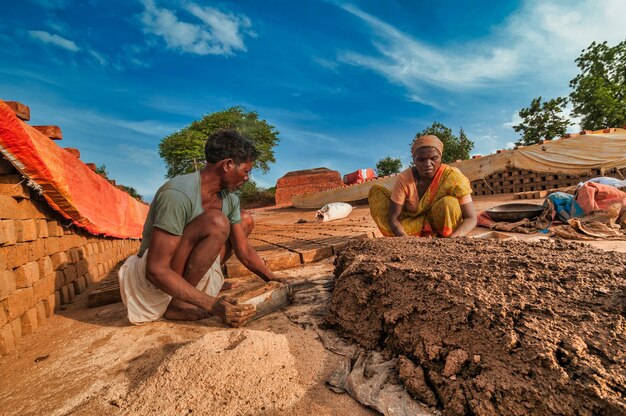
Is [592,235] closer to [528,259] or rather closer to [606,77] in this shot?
[528,259]

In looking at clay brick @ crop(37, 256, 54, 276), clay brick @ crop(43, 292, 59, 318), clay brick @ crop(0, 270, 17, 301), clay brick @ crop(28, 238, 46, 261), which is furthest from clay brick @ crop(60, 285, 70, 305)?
clay brick @ crop(0, 270, 17, 301)

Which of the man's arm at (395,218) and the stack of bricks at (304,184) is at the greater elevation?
the stack of bricks at (304,184)

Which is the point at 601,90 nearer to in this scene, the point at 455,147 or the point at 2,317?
the point at 455,147

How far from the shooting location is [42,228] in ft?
7.37

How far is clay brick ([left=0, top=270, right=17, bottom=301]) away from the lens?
172 centimetres

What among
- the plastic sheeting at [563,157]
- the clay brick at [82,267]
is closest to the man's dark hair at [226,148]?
the clay brick at [82,267]

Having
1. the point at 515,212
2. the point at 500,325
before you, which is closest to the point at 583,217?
the point at 515,212

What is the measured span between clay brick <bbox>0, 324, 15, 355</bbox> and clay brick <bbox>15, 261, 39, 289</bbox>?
263 mm

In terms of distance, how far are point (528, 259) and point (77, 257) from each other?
348 centimetres

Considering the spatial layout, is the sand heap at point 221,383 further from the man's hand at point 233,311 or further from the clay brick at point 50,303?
the clay brick at point 50,303

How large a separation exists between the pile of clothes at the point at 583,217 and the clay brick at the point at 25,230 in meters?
5.06

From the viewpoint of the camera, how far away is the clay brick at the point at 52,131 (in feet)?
8.21

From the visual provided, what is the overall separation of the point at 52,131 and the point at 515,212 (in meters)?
5.71

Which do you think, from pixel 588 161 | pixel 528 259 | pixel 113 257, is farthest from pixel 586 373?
pixel 588 161
